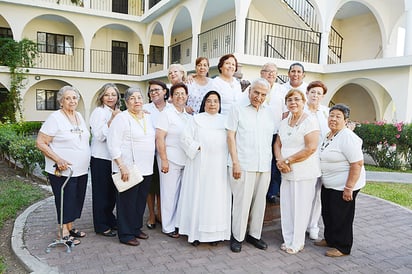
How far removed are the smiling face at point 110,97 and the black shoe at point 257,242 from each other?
248 centimetres

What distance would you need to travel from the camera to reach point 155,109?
15.5ft

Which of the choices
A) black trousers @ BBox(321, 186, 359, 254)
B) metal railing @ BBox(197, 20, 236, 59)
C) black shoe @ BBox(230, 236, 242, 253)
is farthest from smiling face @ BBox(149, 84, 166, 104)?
metal railing @ BBox(197, 20, 236, 59)

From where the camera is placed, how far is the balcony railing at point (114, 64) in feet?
66.7

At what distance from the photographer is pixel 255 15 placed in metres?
15.5

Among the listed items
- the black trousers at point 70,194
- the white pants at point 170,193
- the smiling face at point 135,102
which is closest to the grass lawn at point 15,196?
the black trousers at point 70,194

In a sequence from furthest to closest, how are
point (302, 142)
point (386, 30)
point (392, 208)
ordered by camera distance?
point (386, 30) < point (392, 208) < point (302, 142)

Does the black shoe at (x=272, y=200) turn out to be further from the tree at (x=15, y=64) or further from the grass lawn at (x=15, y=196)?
the tree at (x=15, y=64)

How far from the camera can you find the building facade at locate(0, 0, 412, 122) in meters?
12.2

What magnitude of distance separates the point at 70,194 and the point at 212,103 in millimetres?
2039

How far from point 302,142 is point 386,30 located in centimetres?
1242

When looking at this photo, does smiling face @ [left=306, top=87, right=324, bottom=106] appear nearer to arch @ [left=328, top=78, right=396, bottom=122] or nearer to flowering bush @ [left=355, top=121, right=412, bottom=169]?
flowering bush @ [left=355, top=121, right=412, bottom=169]

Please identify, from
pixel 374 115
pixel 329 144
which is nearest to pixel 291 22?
pixel 374 115

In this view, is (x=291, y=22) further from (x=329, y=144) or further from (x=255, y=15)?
(x=329, y=144)

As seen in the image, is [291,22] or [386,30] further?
[291,22]
